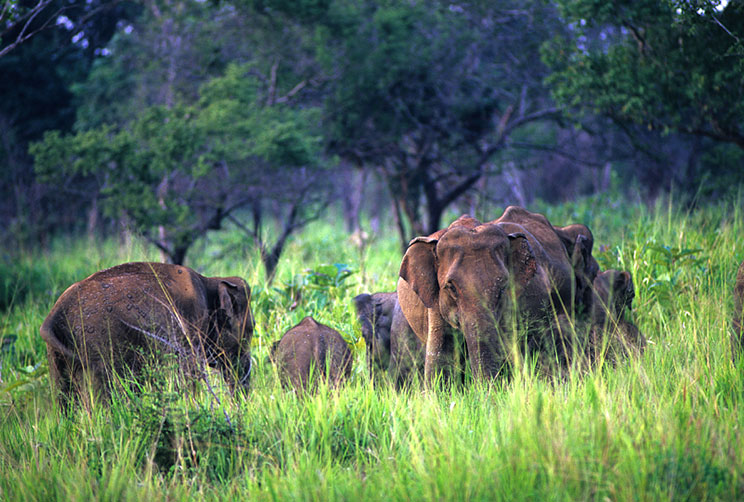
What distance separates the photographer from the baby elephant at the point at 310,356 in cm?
526

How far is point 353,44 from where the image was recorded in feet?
50.4

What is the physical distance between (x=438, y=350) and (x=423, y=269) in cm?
63

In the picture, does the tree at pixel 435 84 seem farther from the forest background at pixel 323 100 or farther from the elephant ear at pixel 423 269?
the elephant ear at pixel 423 269

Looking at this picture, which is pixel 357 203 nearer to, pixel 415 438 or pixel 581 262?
pixel 581 262

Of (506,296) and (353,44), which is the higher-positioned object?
(353,44)

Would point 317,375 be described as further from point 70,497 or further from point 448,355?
point 70,497

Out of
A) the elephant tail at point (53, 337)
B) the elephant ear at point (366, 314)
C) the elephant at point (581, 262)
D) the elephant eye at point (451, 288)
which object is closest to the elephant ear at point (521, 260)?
the elephant eye at point (451, 288)

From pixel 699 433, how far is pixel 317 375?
2.76 meters

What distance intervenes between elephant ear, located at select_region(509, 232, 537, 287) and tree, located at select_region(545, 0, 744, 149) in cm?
506

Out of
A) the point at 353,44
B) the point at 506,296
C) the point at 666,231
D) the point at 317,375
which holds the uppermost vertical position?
the point at 353,44

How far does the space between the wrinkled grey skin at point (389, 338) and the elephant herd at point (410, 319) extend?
0.01 meters

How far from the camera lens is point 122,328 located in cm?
499

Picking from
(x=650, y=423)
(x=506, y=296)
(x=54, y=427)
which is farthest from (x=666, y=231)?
(x=54, y=427)

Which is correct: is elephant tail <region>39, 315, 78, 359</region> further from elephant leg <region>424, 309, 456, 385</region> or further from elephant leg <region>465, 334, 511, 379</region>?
elephant leg <region>465, 334, 511, 379</region>
